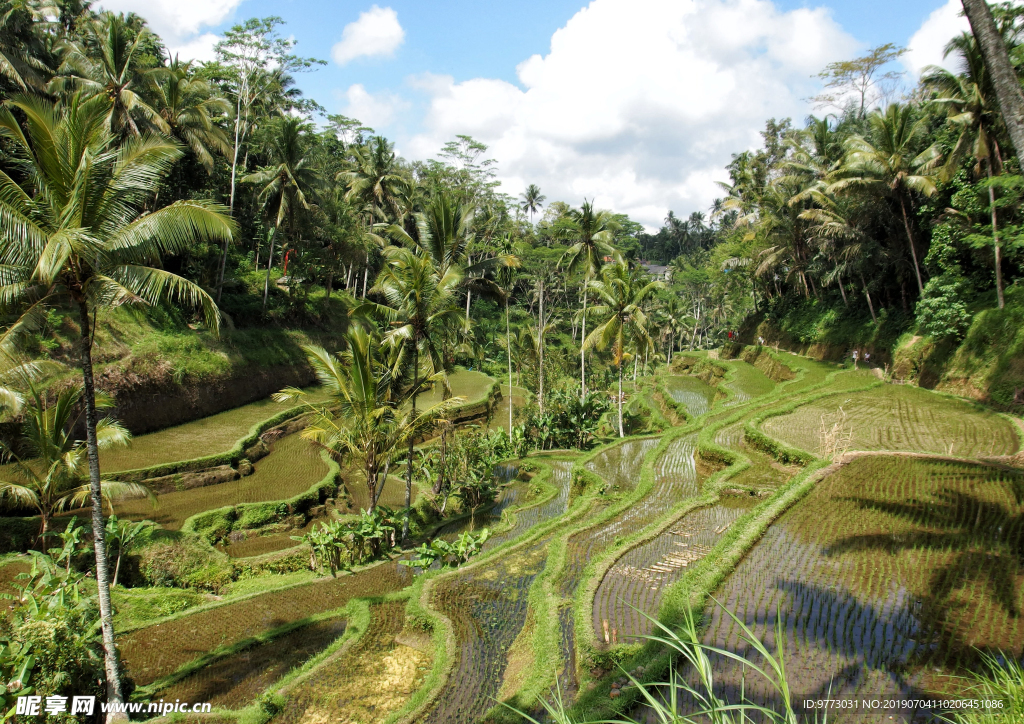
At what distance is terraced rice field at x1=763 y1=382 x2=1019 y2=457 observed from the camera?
12.6 meters

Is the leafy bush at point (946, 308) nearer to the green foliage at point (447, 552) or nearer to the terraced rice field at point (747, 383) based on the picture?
the terraced rice field at point (747, 383)

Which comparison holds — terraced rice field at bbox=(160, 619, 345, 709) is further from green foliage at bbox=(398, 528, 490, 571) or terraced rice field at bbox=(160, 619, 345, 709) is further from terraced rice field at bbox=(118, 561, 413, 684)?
green foliage at bbox=(398, 528, 490, 571)

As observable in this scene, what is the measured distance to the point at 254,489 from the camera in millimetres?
15094

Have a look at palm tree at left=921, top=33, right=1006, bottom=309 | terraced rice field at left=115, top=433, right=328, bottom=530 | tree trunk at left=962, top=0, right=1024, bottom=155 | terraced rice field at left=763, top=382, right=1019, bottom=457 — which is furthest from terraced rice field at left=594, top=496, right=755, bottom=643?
palm tree at left=921, top=33, right=1006, bottom=309

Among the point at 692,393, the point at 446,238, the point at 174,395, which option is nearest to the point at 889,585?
the point at 446,238

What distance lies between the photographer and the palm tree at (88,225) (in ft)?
19.2

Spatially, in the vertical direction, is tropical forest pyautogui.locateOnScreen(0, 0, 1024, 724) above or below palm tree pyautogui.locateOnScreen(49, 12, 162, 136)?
below

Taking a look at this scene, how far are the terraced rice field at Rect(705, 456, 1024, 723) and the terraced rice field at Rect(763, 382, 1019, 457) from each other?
2171mm

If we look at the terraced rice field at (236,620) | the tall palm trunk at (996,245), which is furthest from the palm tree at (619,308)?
the terraced rice field at (236,620)

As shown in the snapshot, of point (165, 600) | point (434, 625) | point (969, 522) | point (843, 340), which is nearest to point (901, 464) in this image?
point (969, 522)

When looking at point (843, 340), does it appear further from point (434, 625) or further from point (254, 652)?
point (254, 652)

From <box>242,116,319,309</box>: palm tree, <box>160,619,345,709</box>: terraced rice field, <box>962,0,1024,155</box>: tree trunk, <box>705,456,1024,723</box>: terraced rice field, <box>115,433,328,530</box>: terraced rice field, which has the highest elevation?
<box>242,116,319,309</box>: palm tree

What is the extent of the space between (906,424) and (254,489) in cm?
1773

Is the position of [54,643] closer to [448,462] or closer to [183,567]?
[183,567]
